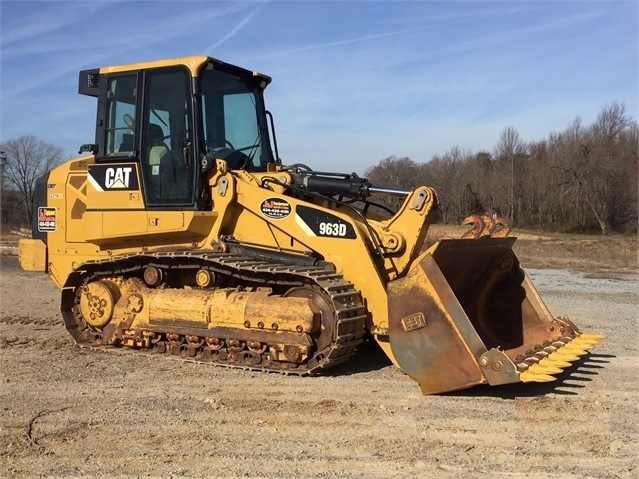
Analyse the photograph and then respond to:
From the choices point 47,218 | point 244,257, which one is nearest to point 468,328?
point 244,257

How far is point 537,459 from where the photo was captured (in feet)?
13.9

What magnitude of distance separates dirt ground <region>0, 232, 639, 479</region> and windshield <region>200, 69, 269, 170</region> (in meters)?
2.48

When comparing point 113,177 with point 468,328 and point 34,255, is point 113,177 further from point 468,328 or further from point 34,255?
point 468,328

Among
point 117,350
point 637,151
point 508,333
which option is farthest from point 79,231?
point 637,151

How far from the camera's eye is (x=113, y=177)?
7516mm

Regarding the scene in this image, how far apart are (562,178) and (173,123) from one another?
50562 millimetres

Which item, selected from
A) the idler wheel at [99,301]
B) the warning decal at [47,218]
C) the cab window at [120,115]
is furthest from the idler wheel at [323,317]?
the warning decal at [47,218]

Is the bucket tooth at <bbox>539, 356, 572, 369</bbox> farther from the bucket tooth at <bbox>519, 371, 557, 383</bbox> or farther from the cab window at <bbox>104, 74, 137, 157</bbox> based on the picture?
the cab window at <bbox>104, 74, 137, 157</bbox>

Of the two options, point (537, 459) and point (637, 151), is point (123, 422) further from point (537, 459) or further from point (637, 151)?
point (637, 151)

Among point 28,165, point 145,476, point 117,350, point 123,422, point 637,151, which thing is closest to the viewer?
point 145,476

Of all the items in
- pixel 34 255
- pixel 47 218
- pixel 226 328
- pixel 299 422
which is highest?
pixel 47 218

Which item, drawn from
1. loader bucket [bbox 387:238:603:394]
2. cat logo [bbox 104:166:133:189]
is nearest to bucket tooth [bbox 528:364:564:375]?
loader bucket [bbox 387:238:603:394]

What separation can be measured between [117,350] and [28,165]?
4254 centimetres

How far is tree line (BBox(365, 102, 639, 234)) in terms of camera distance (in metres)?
48.8
